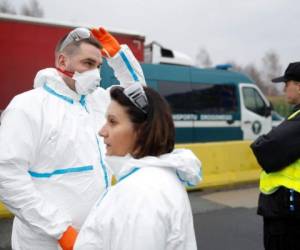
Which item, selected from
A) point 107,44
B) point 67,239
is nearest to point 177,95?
point 107,44

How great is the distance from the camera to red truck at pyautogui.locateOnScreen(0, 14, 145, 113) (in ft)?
27.8

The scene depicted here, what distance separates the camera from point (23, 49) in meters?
8.74

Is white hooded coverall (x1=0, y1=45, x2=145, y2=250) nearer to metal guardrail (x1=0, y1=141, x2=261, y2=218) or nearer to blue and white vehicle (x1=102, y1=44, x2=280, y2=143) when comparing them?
metal guardrail (x1=0, y1=141, x2=261, y2=218)

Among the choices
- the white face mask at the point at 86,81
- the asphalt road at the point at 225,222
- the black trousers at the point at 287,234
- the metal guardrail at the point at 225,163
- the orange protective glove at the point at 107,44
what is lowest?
the asphalt road at the point at 225,222

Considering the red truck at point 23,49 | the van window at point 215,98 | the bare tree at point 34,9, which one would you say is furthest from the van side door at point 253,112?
the bare tree at point 34,9

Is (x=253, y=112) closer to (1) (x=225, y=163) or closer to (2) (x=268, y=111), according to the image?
(2) (x=268, y=111)

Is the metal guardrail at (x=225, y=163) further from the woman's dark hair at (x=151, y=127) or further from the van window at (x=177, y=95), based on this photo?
the woman's dark hair at (x=151, y=127)

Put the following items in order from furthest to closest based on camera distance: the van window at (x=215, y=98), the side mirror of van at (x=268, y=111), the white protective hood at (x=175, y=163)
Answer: the side mirror of van at (x=268, y=111) → the van window at (x=215, y=98) → the white protective hood at (x=175, y=163)

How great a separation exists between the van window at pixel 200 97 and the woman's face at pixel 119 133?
869 centimetres

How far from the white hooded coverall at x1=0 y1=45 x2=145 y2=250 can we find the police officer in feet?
4.22

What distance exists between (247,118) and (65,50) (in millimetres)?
10034

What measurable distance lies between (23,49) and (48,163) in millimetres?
6974

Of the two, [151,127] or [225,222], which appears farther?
[225,222]

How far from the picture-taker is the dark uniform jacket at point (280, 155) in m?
3.06
